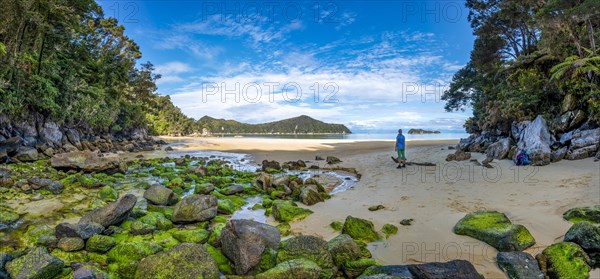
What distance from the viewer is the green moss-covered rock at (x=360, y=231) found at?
5088mm

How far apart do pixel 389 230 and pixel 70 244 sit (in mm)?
5934

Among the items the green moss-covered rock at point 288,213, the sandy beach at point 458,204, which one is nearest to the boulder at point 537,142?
the sandy beach at point 458,204

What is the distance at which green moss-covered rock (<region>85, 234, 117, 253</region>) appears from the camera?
15.8ft

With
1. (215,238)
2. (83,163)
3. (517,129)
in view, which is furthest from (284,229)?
(517,129)

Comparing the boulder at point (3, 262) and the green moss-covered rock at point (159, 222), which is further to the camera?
the green moss-covered rock at point (159, 222)

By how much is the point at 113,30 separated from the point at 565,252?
4439 cm

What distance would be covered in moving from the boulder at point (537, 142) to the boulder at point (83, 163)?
18.5 m

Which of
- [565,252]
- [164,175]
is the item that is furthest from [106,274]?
[164,175]

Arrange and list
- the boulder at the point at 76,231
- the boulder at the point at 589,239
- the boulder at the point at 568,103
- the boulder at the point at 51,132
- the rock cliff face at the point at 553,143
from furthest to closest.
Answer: the boulder at the point at 51,132 < the boulder at the point at 568,103 < the rock cliff face at the point at 553,143 < the boulder at the point at 76,231 < the boulder at the point at 589,239

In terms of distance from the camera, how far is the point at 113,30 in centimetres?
3462

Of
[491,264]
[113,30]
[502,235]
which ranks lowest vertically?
[491,264]

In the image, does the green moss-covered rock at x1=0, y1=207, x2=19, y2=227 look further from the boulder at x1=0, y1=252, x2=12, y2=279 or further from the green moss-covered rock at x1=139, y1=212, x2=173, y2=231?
the green moss-covered rock at x1=139, y1=212, x2=173, y2=231

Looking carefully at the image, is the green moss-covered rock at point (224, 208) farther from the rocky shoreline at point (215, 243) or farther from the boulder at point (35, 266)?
the boulder at point (35, 266)

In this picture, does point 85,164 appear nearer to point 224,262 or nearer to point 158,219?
point 158,219
